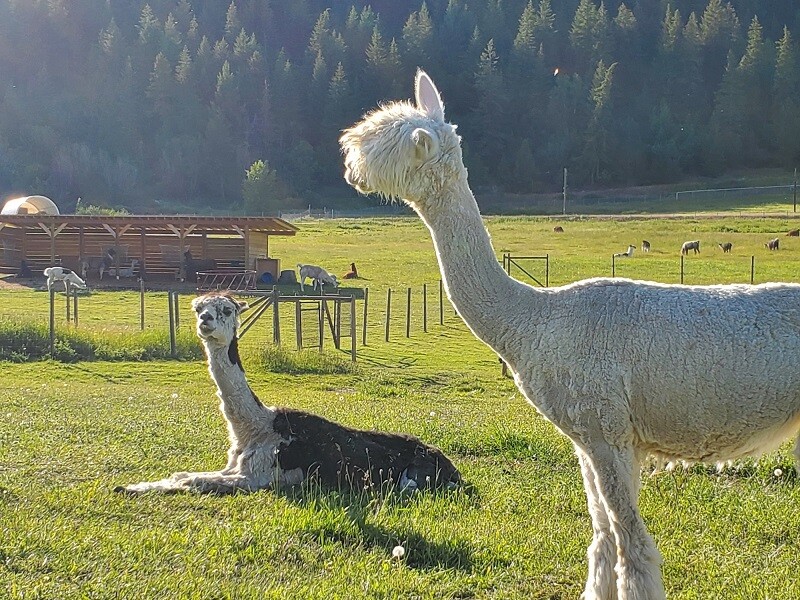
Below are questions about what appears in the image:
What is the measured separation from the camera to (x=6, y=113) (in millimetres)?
100875

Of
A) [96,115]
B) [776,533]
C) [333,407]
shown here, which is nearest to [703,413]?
[776,533]

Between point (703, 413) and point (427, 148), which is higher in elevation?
point (427, 148)

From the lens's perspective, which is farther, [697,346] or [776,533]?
[776,533]

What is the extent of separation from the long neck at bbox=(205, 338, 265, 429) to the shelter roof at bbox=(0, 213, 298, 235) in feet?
91.9

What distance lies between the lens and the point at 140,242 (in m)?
38.7

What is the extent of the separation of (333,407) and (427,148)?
7.49 m

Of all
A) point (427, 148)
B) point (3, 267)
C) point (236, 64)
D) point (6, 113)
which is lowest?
point (3, 267)

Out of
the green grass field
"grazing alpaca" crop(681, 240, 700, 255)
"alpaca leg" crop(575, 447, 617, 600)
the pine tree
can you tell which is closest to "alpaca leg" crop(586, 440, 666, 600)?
"alpaca leg" crop(575, 447, 617, 600)

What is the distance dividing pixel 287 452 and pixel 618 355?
3424 millimetres

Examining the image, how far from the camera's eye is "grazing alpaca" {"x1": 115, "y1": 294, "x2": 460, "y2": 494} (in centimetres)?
648

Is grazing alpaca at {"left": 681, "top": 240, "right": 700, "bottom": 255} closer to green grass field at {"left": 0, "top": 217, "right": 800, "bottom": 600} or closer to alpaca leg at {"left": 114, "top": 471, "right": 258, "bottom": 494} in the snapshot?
green grass field at {"left": 0, "top": 217, "right": 800, "bottom": 600}

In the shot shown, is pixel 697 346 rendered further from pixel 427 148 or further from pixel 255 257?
pixel 255 257

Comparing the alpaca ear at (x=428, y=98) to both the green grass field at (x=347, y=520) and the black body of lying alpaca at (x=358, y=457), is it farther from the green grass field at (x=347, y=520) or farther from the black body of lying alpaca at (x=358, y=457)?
the black body of lying alpaca at (x=358, y=457)

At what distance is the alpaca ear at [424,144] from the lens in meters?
3.96
